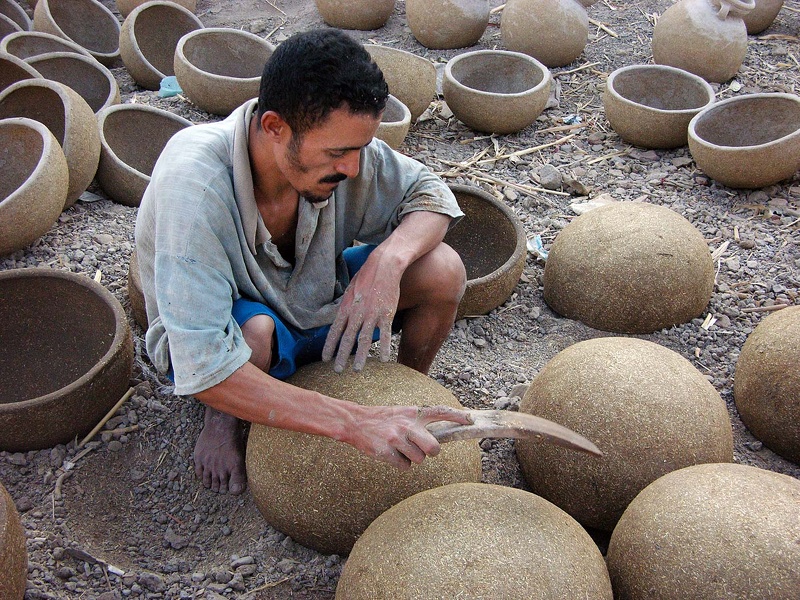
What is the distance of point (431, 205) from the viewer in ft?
8.84

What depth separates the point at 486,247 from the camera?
3.97 meters

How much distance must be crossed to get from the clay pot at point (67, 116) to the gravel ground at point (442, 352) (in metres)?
0.26

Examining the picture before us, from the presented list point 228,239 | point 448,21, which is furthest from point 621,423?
point 448,21

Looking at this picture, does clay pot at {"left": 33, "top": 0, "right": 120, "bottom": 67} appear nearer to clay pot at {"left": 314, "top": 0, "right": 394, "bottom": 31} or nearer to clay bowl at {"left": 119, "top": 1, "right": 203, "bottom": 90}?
clay bowl at {"left": 119, "top": 1, "right": 203, "bottom": 90}

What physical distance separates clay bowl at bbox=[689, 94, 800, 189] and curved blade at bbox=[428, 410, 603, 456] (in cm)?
284

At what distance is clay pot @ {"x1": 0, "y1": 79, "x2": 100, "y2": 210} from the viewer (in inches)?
154

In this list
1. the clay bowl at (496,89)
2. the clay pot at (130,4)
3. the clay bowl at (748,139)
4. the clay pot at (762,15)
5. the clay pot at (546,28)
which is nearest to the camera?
the clay bowl at (748,139)

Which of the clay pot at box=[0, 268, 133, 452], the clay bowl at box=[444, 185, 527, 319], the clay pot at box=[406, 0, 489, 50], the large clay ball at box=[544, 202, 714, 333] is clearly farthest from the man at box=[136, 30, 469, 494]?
the clay pot at box=[406, 0, 489, 50]

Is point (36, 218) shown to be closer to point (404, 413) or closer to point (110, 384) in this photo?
point (110, 384)

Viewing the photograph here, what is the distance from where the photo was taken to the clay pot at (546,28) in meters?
5.88

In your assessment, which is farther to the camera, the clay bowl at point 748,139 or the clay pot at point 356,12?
the clay pot at point 356,12

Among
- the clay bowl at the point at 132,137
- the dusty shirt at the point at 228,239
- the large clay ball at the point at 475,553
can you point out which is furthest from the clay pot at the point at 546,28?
the large clay ball at the point at 475,553

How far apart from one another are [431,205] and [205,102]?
2880mm

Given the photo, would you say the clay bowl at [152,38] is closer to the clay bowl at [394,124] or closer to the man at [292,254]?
the clay bowl at [394,124]
